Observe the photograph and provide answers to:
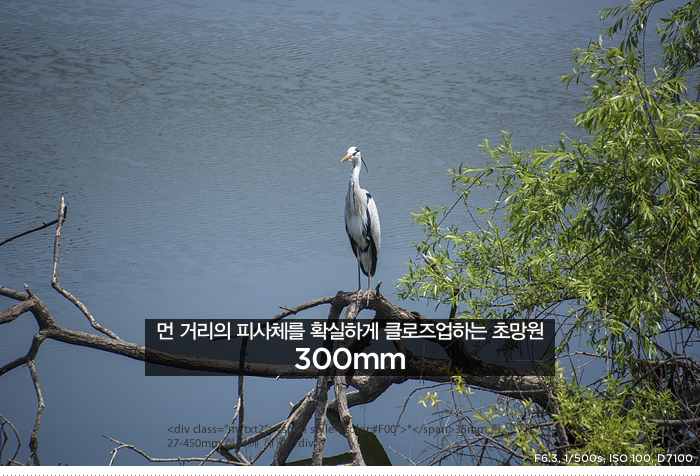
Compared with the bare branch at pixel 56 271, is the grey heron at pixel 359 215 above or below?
above

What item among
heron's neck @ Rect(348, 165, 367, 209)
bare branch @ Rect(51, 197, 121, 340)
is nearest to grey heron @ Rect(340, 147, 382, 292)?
heron's neck @ Rect(348, 165, 367, 209)

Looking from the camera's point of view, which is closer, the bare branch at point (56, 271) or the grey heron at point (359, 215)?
the bare branch at point (56, 271)

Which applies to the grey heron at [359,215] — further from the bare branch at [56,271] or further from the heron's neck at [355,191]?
the bare branch at [56,271]

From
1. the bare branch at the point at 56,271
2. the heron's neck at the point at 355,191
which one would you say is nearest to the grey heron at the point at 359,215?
the heron's neck at the point at 355,191

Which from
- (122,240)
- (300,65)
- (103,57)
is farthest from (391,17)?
(122,240)

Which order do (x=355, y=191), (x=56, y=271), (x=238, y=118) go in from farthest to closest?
(x=238, y=118) < (x=355, y=191) < (x=56, y=271)

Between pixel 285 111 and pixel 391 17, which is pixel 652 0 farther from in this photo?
pixel 391 17

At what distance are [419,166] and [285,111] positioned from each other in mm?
4138

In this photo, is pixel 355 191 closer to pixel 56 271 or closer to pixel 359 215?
pixel 359 215

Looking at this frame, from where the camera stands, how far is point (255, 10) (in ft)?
51.3

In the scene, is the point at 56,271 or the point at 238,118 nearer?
the point at 56,271

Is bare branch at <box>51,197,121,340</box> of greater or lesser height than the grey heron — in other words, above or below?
below

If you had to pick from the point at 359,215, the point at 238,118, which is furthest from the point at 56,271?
the point at 238,118

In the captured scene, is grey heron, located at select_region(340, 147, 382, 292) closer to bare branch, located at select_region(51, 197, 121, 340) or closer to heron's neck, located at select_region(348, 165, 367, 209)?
heron's neck, located at select_region(348, 165, 367, 209)
